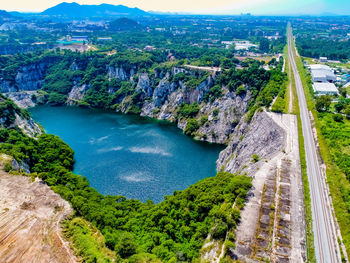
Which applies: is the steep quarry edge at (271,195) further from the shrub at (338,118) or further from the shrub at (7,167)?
the shrub at (7,167)

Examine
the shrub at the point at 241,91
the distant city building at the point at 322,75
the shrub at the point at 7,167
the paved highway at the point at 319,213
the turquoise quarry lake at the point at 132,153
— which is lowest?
the turquoise quarry lake at the point at 132,153

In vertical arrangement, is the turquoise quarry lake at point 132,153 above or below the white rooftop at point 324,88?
below

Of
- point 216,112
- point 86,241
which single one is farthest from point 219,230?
point 216,112

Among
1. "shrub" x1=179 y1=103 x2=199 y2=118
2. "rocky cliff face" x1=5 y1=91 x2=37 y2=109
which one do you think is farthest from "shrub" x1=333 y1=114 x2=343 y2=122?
"rocky cliff face" x1=5 y1=91 x2=37 y2=109

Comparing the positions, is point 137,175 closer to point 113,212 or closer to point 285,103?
point 113,212

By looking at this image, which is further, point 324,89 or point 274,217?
point 324,89

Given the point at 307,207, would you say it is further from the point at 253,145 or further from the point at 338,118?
the point at 338,118

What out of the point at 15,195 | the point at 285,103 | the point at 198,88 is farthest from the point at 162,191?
the point at 198,88

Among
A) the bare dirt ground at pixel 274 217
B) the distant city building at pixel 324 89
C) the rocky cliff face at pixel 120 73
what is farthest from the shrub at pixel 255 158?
the rocky cliff face at pixel 120 73
